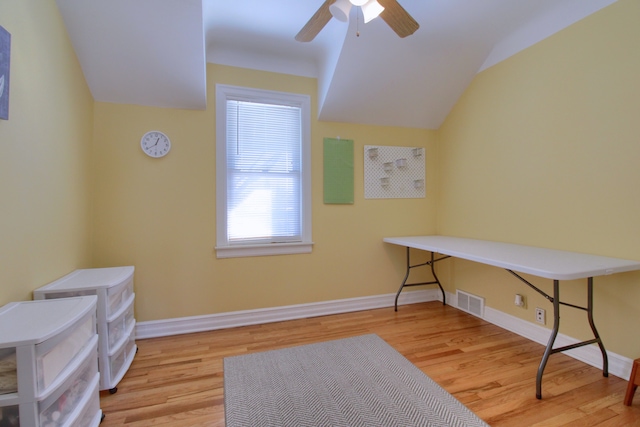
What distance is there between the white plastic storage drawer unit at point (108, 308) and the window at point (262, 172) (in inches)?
35.7

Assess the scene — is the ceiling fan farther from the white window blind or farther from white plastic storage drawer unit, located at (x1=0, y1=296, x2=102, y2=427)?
white plastic storage drawer unit, located at (x1=0, y1=296, x2=102, y2=427)

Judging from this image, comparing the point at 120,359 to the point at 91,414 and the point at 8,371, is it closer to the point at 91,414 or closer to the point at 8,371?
the point at 91,414

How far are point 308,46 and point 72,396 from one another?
9.75ft

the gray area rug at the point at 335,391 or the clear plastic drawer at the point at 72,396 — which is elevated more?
the clear plastic drawer at the point at 72,396

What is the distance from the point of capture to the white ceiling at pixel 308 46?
6.85 feet

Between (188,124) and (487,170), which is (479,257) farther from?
(188,124)

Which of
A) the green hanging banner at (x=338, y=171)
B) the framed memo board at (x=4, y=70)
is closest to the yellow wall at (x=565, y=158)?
the green hanging banner at (x=338, y=171)

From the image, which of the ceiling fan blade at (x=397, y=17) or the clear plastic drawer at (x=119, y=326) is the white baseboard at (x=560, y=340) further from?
the clear plastic drawer at (x=119, y=326)

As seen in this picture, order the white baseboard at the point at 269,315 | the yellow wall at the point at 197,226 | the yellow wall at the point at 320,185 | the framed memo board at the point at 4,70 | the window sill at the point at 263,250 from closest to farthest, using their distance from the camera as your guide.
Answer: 1. the framed memo board at the point at 4,70
2. the yellow wall at the point at 320,185
3. the yellow wall at the point at 197,226
4. the white baseboard at the point at 269,315
5. the window sill at the point at 263,250

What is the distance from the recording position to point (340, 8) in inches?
62.8

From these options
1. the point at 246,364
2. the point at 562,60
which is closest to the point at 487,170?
the point at 562,60

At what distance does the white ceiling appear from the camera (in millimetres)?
2088

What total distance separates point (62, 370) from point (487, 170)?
333cm

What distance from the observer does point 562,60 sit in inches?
87.2
